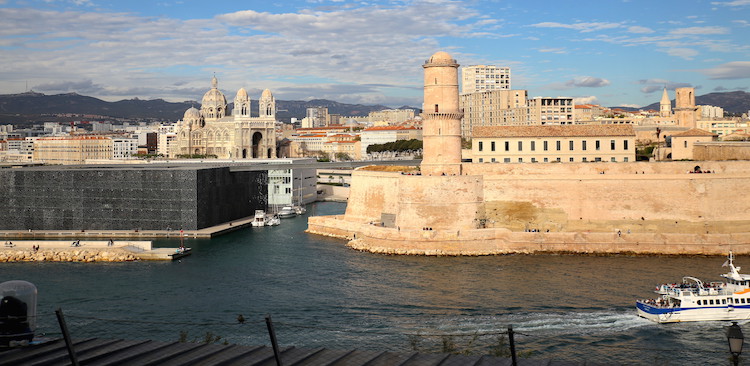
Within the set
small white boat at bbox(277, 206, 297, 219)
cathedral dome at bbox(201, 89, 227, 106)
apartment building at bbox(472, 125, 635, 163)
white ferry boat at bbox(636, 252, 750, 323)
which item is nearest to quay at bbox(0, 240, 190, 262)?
apartment building at bbox(472, 125, 635, 163)

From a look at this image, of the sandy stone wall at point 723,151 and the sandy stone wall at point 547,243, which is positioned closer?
the sandy stone wall at point 547,243

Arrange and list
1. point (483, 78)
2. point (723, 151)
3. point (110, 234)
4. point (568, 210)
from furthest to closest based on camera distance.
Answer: point (483, 78), point (110, 234), point (723, 151), point (568, 210)

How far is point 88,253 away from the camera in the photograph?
30203 mm

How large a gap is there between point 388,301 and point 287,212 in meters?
26.2

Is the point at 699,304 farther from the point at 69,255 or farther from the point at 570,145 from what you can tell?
the point at 69,255

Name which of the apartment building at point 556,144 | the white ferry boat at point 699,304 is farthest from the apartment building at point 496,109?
the white ferry boat at point 699,304

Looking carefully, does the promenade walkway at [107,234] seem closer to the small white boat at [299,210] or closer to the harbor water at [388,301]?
the harbor water at [388,301]

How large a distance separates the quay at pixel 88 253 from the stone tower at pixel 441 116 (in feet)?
39.0

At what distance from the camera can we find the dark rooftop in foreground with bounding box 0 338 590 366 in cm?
855

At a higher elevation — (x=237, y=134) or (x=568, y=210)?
(x=237, y=134)

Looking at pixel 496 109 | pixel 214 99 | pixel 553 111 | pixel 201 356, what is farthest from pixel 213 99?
pixel 201 356

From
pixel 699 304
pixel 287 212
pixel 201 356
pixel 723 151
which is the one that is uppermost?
pixel 723 151

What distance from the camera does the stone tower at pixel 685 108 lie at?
218ft

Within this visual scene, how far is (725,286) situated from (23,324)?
18.7 meters
